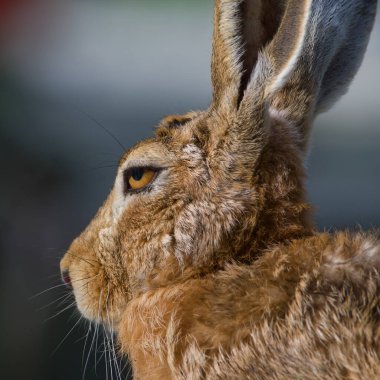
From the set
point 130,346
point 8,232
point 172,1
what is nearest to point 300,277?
point 130,346

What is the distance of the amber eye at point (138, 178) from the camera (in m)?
1.30

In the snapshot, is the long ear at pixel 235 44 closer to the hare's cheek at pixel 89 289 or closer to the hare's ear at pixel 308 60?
the hare's ear at pixel 308 60

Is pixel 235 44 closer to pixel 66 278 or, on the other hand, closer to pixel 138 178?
pixel 138 178

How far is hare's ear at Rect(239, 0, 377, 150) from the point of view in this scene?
115 centimetres

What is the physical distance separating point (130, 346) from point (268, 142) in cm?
41

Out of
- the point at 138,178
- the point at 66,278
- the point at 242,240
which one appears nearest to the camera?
the point at 242,240

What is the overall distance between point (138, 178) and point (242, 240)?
0.23 m

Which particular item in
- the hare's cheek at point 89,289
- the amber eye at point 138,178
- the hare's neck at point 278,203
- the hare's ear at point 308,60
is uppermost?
the hare's ear at point 308,60

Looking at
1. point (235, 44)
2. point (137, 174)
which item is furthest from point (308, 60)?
point (137, 174)

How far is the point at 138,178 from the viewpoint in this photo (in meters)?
1.32

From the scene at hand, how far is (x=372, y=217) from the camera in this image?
8.45 ft

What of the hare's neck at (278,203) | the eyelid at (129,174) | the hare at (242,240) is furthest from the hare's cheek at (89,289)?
the hare's neck at (278,203)

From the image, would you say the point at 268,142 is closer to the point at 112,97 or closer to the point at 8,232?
the point at 8,232

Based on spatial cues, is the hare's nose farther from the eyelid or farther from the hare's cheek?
the eyelid
